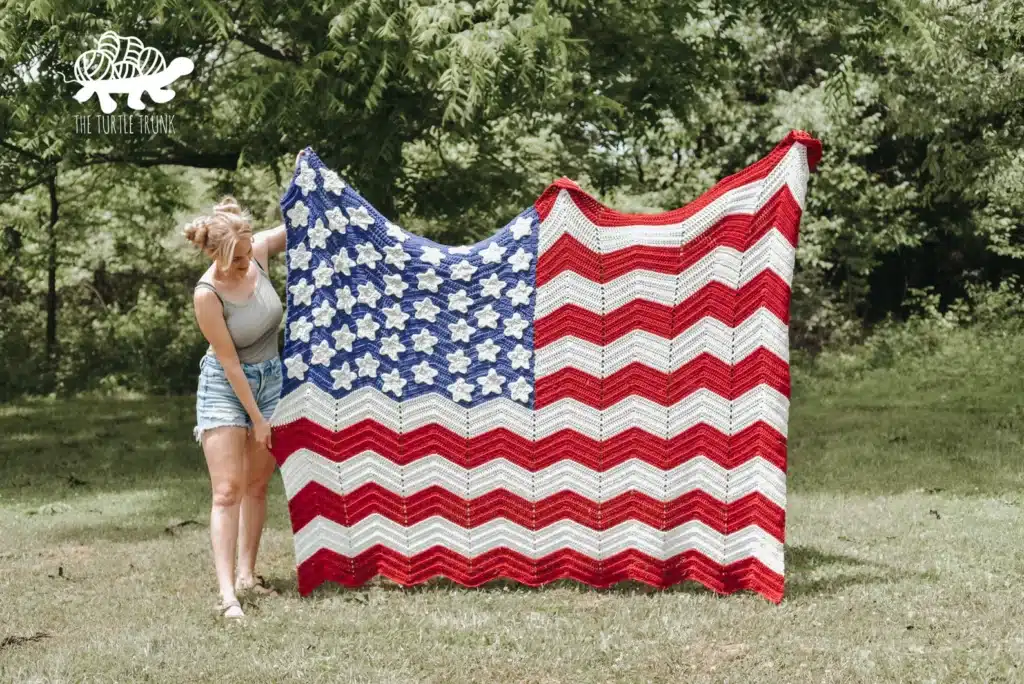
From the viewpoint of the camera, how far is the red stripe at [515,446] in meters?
5.56

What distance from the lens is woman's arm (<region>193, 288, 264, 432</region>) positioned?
520 centimetres

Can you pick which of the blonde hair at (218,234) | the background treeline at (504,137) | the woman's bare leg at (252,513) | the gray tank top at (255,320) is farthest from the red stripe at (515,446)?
the background treeline at (504,137)

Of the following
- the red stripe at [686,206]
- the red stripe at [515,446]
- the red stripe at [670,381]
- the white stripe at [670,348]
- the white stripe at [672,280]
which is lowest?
the red stripe at [515,446]

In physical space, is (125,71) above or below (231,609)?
above

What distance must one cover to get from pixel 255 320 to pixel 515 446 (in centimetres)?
135

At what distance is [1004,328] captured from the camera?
1778 cm

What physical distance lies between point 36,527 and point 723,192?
5.12m

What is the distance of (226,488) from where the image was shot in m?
5.40

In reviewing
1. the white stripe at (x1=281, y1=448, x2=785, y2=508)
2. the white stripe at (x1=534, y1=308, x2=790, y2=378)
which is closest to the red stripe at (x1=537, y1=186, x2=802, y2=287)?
the white stripe at (x1=534, y1=308, x2=790, y2=378)

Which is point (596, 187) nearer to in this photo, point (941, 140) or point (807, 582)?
point (941, 140)

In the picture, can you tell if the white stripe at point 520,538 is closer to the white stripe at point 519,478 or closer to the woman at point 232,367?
the white stripe at point 519,478

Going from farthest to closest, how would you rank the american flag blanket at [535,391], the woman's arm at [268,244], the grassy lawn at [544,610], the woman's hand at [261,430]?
the woman's arm at [268,244] → the american flag blanket at [535,391] → the woman's hand at [261,430] → the grassy lawn at [544,610]

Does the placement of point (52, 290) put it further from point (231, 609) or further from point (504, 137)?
point (231, 609)

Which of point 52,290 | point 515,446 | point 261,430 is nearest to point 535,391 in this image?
point 515,446
